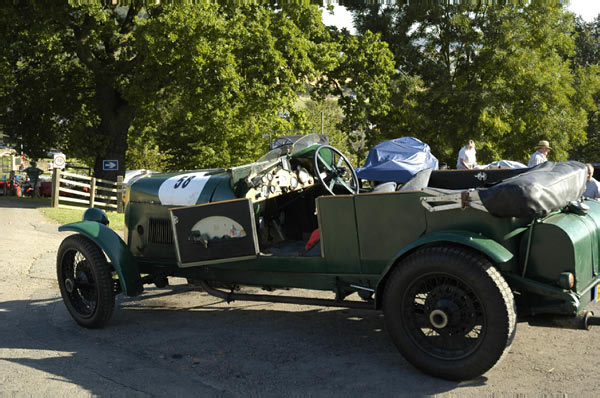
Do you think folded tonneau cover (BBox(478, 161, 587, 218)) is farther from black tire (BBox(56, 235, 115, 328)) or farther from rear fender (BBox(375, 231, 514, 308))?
black tire (BBox(56, 235, 115, 328))

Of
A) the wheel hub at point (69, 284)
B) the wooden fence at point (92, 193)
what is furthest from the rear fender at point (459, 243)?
the wooden fence at point (92, 193)

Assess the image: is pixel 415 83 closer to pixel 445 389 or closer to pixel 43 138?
pixel 43 138

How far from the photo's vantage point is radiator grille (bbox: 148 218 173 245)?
5.57m

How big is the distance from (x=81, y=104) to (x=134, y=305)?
18.4 metres

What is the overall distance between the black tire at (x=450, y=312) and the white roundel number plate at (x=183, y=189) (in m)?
2.14

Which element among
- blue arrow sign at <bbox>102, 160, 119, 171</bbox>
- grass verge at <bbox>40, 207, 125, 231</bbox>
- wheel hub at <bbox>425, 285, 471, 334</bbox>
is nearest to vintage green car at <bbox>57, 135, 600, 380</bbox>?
wheel hub at <bbox>425, 285, 471, 334</bbox>

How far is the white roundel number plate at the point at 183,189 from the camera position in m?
5.30

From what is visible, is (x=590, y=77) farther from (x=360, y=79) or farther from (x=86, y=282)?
(x=86, y=282)

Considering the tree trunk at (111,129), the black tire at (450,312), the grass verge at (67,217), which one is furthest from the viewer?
the tree trunk at (111,129)

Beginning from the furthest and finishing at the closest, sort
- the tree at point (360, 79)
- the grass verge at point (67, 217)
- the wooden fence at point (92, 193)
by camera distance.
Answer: the tree at point (360, 79), the wooden fence at point (92, 193), the grass verge at point (67, 217)

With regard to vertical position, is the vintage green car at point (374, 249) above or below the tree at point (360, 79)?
below

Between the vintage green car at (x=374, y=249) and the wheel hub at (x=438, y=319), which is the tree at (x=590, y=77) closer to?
the vintage green car at (x=374, y=249)

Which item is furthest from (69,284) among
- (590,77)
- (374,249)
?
(590,77)

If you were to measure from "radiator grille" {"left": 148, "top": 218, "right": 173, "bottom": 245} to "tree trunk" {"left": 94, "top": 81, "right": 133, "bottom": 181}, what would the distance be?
1640cm
